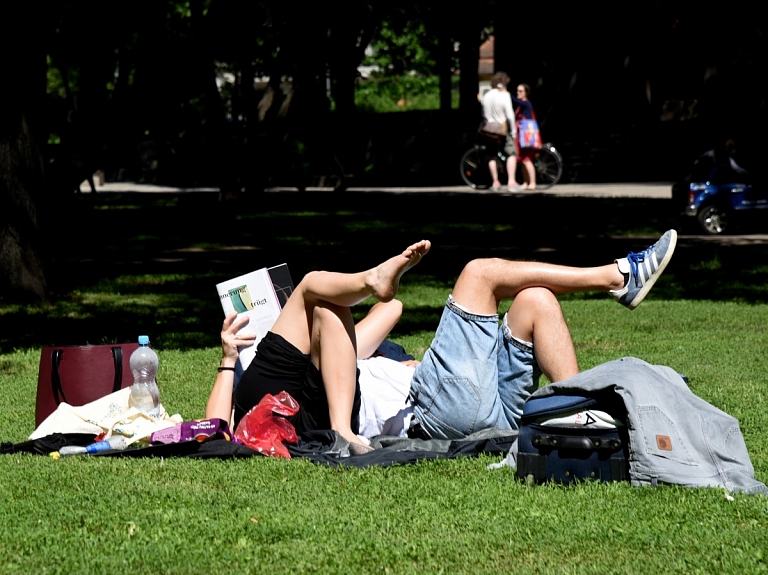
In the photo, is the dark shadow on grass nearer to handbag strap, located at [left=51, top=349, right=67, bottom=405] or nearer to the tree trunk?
the tree trunk

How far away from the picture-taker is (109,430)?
564cm

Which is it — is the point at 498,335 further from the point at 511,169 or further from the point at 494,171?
the point at 494,171

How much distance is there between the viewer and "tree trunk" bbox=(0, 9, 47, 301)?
10633mm

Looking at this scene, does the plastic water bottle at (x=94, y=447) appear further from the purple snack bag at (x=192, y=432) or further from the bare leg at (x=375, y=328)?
the bare leg at (x=375, y=328)

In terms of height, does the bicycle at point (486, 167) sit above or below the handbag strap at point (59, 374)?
below

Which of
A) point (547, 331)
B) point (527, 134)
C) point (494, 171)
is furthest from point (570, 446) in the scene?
point (494, 171)

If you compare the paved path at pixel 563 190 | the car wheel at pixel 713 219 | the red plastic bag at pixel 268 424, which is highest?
the red plastic bag at pixel 268 424

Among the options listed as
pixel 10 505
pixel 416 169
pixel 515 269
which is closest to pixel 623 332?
pixel 515 269

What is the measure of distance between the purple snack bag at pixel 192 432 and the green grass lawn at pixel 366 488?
0.52 ft

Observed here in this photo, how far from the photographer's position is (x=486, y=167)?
67.5 ft

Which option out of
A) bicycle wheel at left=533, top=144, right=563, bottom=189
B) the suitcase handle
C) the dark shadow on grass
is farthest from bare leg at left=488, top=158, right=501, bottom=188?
the suitcase handle

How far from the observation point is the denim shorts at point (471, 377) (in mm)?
5484

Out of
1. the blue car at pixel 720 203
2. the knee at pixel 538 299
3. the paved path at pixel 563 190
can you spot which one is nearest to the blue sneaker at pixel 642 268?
the knee at pixel 538 299

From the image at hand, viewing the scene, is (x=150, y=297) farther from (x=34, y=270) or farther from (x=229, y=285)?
(x=229, y=285)
